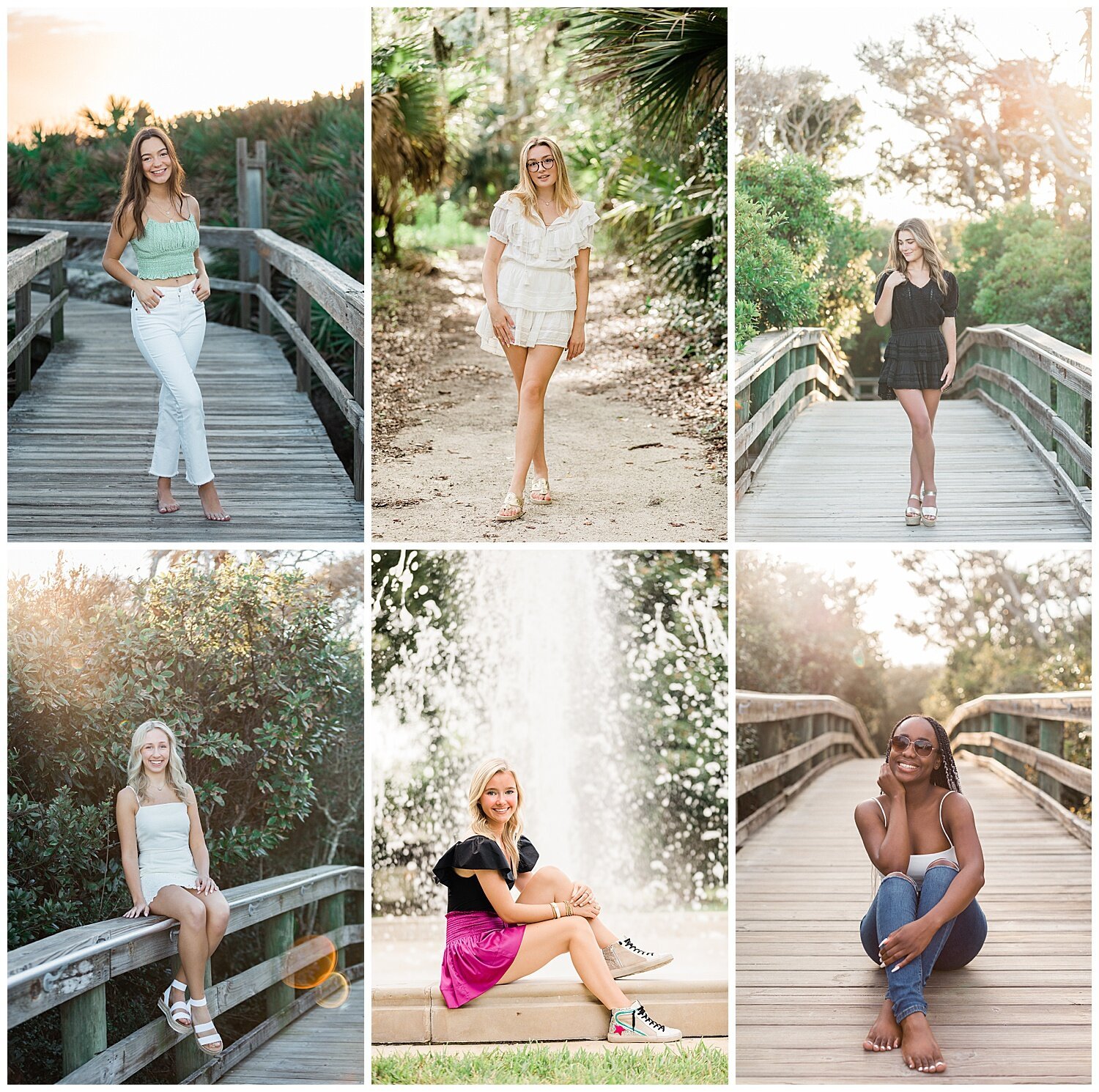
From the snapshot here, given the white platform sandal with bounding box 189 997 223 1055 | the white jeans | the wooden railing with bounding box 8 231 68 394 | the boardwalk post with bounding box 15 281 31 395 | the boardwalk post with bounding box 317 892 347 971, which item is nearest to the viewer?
the white platform sandal with bounding box 189 997 223 1055

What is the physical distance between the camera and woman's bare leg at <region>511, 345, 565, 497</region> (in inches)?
162

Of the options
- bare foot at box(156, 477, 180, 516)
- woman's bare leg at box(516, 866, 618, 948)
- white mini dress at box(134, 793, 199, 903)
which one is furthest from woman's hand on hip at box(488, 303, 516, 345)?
white mini dress at box(134, 793, 199, 903)

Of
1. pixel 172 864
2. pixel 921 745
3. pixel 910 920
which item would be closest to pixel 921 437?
pixel 921 745

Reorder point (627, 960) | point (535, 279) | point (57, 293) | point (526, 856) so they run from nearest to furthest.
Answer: point (627, 960)
point (526, 856)
point (535, 279)
point (57, 293)

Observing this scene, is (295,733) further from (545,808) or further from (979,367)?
(979,367)

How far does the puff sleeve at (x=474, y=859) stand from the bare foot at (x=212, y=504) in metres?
1.41

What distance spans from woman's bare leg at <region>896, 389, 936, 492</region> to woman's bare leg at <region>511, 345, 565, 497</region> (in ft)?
4.12

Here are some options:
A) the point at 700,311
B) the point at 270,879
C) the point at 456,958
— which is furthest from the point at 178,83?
the point at 456,958

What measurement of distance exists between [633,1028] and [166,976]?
64.7 inches

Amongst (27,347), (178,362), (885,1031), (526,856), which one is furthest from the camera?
(27,347)

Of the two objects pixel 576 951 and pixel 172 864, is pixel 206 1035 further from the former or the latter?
pixel 576 951

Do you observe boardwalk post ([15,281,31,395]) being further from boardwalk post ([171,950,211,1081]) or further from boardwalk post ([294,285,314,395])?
boardwalk post ([171,950,211,1081])

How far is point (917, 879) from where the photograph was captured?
3525 mm

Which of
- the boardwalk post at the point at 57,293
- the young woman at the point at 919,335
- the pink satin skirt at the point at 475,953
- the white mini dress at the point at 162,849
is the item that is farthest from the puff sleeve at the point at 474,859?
the boardwalk post at the point at 57,293
